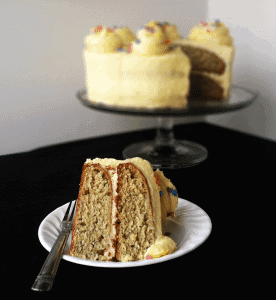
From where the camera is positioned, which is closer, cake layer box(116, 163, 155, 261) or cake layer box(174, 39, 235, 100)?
cake layer box(116, 163, 155, 261)

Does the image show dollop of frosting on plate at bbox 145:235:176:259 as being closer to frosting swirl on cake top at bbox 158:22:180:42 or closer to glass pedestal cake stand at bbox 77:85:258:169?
glass pedestal cake stand at bbox 77:85:258:169

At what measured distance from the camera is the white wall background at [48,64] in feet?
4.36

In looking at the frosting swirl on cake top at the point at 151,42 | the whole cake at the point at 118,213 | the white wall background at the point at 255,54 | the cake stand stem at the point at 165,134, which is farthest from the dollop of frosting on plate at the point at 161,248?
the white wall background at the point at 255,54

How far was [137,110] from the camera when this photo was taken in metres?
1.12

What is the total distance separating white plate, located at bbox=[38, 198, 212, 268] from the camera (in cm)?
60

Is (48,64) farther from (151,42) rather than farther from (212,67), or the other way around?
(212,67)

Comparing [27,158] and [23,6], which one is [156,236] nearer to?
[27,158]

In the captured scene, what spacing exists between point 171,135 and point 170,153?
11 cm

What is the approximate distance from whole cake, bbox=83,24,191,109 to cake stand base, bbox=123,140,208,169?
182mm

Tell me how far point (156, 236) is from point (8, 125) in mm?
894

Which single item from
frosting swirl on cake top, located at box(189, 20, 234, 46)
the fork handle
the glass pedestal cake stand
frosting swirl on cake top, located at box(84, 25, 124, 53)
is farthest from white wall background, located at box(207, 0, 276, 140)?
the fork handle

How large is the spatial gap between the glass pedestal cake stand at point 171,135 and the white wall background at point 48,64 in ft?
0.50

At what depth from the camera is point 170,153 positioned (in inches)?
52.6

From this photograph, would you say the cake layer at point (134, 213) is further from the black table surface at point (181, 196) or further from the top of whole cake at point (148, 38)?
the top of whole cake at point (148, 38)
